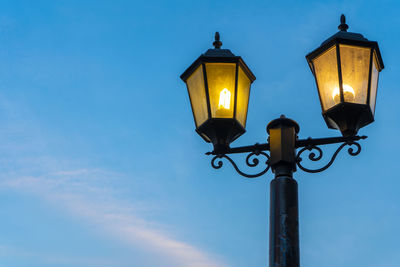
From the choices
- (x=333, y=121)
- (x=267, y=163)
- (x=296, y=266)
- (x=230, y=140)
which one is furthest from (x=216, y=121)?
(x=296, y=266)

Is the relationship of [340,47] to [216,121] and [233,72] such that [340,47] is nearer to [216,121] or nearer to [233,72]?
[233,72]

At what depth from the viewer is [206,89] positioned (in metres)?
4.31

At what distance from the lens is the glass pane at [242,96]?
4344mm

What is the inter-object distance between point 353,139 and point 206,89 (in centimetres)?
121

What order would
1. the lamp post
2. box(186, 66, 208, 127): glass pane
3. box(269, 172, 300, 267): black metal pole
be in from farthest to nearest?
box(186, 66, 208, 127): glass pane, the lamp post, box(269, 172, 300, 267): black metal pole

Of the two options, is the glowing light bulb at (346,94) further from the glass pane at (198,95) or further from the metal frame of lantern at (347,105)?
the glass pane at (198,95)

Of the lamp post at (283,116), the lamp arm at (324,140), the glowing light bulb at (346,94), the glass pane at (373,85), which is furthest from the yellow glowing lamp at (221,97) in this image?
the glass pane at (373,85)

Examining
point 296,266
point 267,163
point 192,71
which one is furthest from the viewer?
point 192,71

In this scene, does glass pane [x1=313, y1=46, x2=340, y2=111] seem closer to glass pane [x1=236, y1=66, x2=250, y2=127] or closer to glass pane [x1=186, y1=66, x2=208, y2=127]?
glass pane [x1=236, y1=66, x2=250, y2=127]

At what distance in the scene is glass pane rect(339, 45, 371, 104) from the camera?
160 inches

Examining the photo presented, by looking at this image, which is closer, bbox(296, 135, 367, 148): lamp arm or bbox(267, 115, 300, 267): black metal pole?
bbox(267, 115, 300, 267): black metal pole

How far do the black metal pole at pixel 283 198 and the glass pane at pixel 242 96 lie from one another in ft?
0.79

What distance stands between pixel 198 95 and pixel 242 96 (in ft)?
1.21

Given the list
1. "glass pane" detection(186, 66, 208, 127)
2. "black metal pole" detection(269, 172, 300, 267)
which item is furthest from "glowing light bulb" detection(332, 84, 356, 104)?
"glass pane" detection(186, 66, 208, 127)
